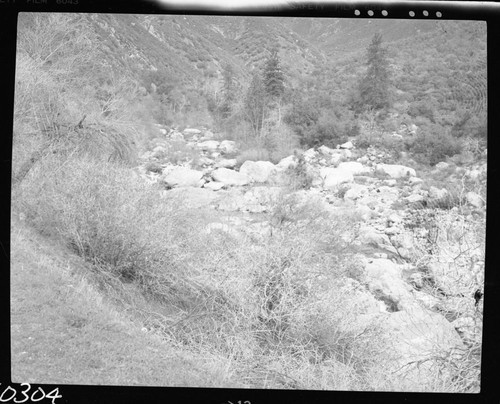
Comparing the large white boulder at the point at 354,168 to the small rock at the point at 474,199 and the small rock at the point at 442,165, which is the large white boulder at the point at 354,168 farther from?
the small rock at the point at 474,199

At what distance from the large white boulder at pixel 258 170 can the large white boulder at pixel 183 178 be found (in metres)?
0.28

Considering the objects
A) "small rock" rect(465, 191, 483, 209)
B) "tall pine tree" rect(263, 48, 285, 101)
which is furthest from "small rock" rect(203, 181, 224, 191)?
"small rock" rect(465, 191, 483, 209)

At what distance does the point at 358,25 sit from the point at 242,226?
1.37 m

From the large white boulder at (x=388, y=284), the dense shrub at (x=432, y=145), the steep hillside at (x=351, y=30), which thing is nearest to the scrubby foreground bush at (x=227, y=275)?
the large white boulder at (x=388, y=284)

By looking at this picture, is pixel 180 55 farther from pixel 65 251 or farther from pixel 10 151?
pixel 65 251

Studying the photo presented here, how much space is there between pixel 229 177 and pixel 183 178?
292 mm

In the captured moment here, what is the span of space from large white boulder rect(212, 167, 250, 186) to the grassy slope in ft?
3.27

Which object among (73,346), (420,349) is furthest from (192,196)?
(420,349)

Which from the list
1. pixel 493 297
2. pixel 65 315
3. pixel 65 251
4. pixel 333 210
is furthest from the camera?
pixel 65 251

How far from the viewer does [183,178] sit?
278 cm

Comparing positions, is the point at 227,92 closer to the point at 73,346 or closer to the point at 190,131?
the point at 190,131

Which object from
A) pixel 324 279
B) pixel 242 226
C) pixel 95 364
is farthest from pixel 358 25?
pixel 95 364

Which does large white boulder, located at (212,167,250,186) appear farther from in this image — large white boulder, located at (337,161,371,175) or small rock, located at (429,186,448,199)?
small rock, located at (429,186,448,199)

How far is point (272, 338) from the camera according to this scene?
8.79 ft
